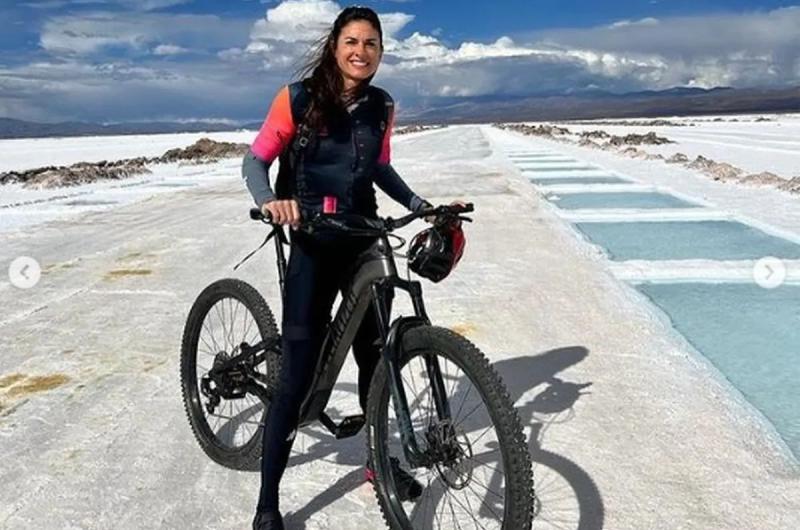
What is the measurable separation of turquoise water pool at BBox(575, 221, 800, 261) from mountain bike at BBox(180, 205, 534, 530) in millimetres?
6483

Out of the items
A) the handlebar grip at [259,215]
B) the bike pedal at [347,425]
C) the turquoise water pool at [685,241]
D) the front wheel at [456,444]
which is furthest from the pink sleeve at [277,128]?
the turquoise water pool at [685,241]

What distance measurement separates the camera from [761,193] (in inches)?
639

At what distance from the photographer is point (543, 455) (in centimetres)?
402

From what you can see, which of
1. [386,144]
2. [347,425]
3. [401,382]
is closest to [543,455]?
[347,425]

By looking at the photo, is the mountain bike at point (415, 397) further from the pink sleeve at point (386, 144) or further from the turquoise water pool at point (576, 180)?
the turquoise water pool at point (576, 180)

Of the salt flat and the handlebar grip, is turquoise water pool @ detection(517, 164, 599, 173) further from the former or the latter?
the handlebar grip

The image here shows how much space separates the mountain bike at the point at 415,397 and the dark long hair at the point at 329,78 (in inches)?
16.3

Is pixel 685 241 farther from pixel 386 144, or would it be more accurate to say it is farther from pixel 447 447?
pixel 447 447

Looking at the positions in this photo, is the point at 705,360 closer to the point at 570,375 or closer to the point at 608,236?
the point at 570,375

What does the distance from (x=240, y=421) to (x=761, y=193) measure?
583 inches

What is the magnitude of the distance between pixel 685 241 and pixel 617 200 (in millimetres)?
5544

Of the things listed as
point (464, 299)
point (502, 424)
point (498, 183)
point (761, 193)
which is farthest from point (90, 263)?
point (761, 193)

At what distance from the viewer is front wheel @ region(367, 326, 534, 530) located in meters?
2.62

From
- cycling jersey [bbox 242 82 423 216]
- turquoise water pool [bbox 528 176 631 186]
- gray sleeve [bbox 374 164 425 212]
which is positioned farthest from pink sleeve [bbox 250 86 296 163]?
turquoise water pool [bbox 528 176 631 186]
